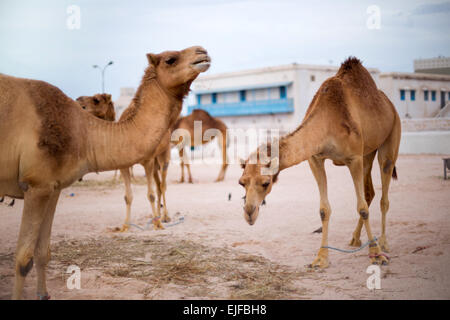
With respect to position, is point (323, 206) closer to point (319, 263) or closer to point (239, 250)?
point (319, 263)

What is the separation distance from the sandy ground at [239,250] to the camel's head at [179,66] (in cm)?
206

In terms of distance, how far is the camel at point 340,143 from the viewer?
4.55 m

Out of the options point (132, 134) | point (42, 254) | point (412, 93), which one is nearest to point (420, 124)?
point (132, 134)

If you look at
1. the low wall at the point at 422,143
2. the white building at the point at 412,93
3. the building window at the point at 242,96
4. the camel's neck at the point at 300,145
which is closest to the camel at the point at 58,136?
the camel's neck at the point at 300,145

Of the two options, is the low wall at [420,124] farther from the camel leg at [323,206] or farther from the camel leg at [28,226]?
the camel leg at [28,226]

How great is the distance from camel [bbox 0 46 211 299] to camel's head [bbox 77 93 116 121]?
361 cm

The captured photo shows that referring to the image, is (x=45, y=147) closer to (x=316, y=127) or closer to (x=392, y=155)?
(x=316, y=127)

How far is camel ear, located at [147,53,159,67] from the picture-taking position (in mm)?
4105

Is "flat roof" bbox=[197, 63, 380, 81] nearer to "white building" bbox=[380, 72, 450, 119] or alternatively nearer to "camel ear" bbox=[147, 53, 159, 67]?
"white building" bbox=[380, 72, 450, 119]

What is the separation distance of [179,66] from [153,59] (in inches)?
12.7

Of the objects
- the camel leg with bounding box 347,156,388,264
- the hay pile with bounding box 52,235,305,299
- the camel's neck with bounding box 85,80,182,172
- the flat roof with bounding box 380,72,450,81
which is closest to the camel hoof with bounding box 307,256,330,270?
the hay pile with bounding box 52,235,305,299
